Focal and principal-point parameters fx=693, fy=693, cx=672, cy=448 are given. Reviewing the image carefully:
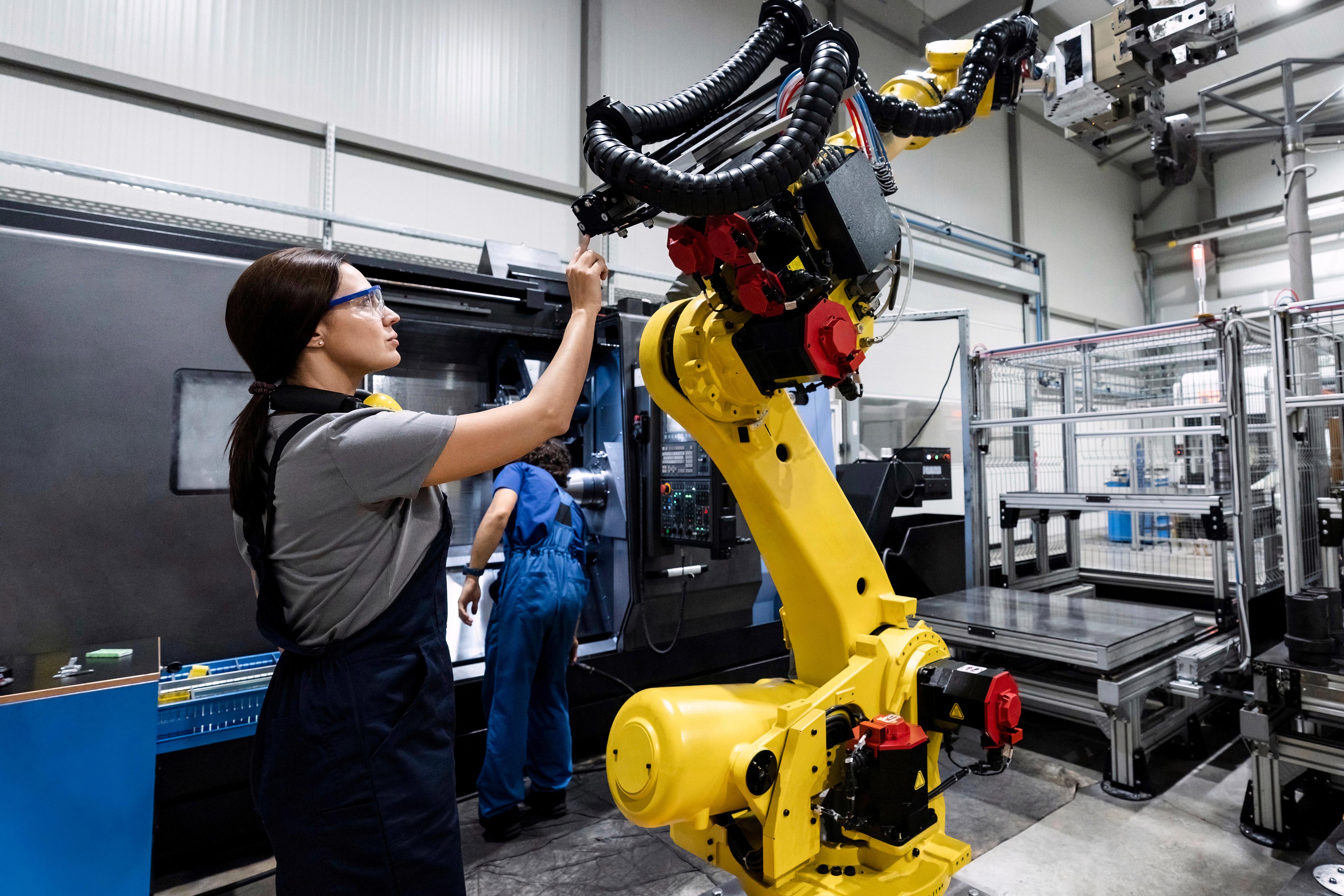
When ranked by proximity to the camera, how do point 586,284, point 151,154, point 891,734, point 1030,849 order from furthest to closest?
point 151,154
point 1030,849
point 891,734
point 586,284

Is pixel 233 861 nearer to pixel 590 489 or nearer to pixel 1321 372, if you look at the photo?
pixel 590 489

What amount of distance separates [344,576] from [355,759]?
280 mm

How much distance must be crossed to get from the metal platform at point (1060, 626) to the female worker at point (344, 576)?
2190 millimetres

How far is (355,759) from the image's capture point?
107 cm

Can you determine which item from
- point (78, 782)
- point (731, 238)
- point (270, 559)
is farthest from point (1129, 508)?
point (78, 782)

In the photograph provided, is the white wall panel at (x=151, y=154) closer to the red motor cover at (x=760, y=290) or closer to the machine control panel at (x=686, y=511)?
the machine control panel at (x=686, y=511)

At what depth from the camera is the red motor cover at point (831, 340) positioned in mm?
1523

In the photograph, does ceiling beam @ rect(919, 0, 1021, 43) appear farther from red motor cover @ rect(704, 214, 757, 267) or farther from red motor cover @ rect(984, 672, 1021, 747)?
red motor cover @ rect(984, 672, 1021, 747)

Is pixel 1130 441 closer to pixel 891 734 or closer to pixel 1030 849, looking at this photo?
pixel 1030 849

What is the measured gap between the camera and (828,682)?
1.69 meters

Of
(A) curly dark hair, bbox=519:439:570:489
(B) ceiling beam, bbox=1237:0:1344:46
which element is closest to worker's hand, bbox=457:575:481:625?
(A) curly dark hair, bbox=519:439:570:489

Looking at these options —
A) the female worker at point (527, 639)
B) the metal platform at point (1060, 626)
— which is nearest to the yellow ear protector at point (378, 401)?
the female worker at point (527, 639)

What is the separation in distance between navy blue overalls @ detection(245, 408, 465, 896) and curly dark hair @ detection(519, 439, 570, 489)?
1.93 meters

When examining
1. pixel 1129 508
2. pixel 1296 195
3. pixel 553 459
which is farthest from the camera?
pixel 1296 195
